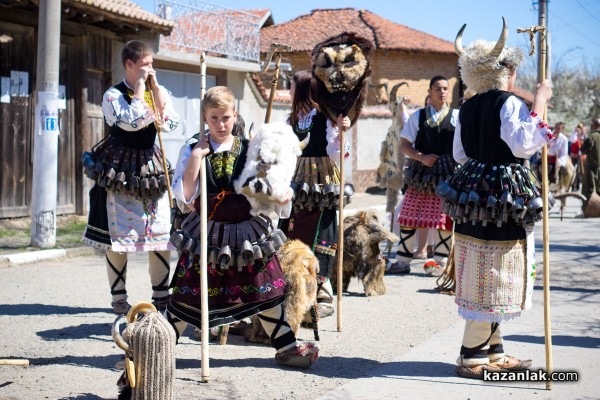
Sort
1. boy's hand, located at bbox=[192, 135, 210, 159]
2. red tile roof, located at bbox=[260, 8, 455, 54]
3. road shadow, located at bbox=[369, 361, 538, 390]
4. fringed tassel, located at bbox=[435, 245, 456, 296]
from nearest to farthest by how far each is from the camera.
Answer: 1. boy's hand, located at bbox=[192, 135, 210, 159]
2. road shadow, located at bbox=[369, 361, 538, 390]
3. fringed tassel, located at bbox=[435, 245, 456, 296]
4. red tile roof, located at bbox=[260, 8, 455, 54]

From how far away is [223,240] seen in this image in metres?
4.99

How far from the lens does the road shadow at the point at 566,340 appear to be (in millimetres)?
6023

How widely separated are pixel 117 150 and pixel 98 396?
2.35 metres

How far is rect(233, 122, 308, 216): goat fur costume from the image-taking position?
4.94 m

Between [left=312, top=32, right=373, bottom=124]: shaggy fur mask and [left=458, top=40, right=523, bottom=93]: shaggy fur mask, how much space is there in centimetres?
144

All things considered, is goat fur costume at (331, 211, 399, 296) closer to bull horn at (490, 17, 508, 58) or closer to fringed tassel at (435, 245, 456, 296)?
fringed tassel at (435, 245, 456, 296)

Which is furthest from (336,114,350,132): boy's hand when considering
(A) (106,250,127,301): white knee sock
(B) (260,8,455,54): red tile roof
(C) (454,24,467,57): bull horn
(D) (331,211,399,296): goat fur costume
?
(B) (260,8,455,54): red tile roof

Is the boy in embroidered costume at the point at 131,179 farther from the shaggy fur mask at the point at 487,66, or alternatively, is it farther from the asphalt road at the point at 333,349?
the shaggy fur mask at the point at 487,66

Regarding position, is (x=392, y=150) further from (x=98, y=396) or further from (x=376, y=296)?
(x=98, y=396)

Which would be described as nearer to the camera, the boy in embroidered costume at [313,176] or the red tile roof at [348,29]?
the boy in embroidered costume at [313,176]

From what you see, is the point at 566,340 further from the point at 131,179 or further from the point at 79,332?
the point at 79,332

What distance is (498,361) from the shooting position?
5.29m

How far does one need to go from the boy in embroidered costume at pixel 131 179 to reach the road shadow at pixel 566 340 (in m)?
2.82

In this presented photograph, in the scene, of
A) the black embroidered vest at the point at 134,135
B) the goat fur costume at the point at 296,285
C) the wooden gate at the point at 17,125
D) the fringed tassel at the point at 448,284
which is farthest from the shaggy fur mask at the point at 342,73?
the wooden gate at the point at 17,125
